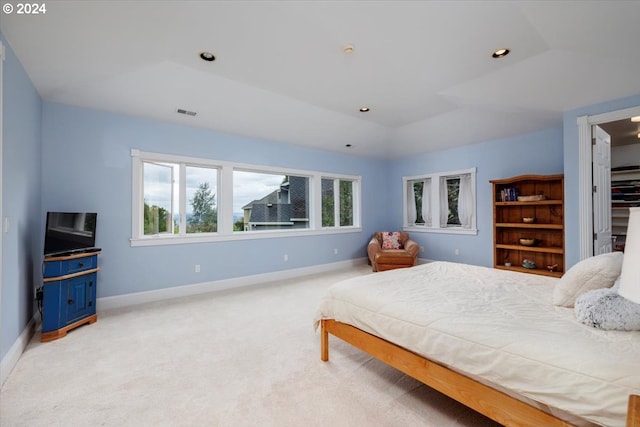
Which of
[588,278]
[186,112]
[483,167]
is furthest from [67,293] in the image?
[483,167]

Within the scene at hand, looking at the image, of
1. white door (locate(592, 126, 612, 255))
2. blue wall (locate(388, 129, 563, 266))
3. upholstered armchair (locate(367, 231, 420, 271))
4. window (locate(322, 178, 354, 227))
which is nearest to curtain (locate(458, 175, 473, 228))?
blue wall (locate(388, 129, 563, 266))

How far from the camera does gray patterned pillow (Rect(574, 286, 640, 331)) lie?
129 cm

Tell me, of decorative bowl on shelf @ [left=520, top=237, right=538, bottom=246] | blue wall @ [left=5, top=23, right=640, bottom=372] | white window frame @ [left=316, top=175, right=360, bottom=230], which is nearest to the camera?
blue wall @ [left=5, top=23, right=640, bottom=372]

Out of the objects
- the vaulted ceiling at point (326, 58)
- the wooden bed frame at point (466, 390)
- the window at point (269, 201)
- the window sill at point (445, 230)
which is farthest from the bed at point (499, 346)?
the window sill at point (445, 230)

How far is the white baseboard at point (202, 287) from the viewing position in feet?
11.5

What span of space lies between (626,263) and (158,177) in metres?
4.55

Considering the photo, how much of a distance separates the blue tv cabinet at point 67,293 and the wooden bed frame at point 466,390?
2810mm

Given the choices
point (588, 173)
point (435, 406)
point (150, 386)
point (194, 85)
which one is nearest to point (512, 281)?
point (435, 406)

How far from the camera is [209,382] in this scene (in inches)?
77.5

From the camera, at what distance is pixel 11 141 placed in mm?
2197

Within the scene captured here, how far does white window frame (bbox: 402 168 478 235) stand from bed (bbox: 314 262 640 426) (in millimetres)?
3355

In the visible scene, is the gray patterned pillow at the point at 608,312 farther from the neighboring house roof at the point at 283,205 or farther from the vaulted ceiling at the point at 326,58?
the neighboring house roof at the point at 283,205

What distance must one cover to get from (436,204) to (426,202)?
0.31 metres

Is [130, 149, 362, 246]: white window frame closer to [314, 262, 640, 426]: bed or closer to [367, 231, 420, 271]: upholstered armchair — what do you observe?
[367, 231, 420, 271]: upholstered armchair
